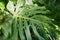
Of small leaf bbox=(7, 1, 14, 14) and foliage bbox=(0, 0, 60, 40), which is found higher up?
small leaf bbox=(7, 1, 14, 14)

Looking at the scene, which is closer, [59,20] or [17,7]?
[17,7]

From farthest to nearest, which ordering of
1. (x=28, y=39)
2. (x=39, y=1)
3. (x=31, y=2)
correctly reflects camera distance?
(x=39, y=1) → (x=31, y=2) → (x=28, y=39)

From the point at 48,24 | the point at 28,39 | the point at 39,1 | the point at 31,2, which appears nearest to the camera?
the point at 28,39

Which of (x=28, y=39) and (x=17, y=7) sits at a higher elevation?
(x=17, y=7)

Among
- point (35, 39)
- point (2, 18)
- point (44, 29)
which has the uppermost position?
point (2, 18)

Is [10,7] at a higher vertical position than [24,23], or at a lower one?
higher

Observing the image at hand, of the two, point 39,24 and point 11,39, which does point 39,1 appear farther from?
point 11,39

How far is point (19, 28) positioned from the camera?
1.89 meters

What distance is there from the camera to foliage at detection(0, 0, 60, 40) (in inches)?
73.6

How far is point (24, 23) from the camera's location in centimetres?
192

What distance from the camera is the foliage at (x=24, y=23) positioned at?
6.14 feet

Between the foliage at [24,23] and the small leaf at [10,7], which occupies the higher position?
the small leaf at [10,7]

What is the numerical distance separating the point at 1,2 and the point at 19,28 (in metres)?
0.41

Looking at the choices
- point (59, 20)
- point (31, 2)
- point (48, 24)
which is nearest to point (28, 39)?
point (48, 24)
